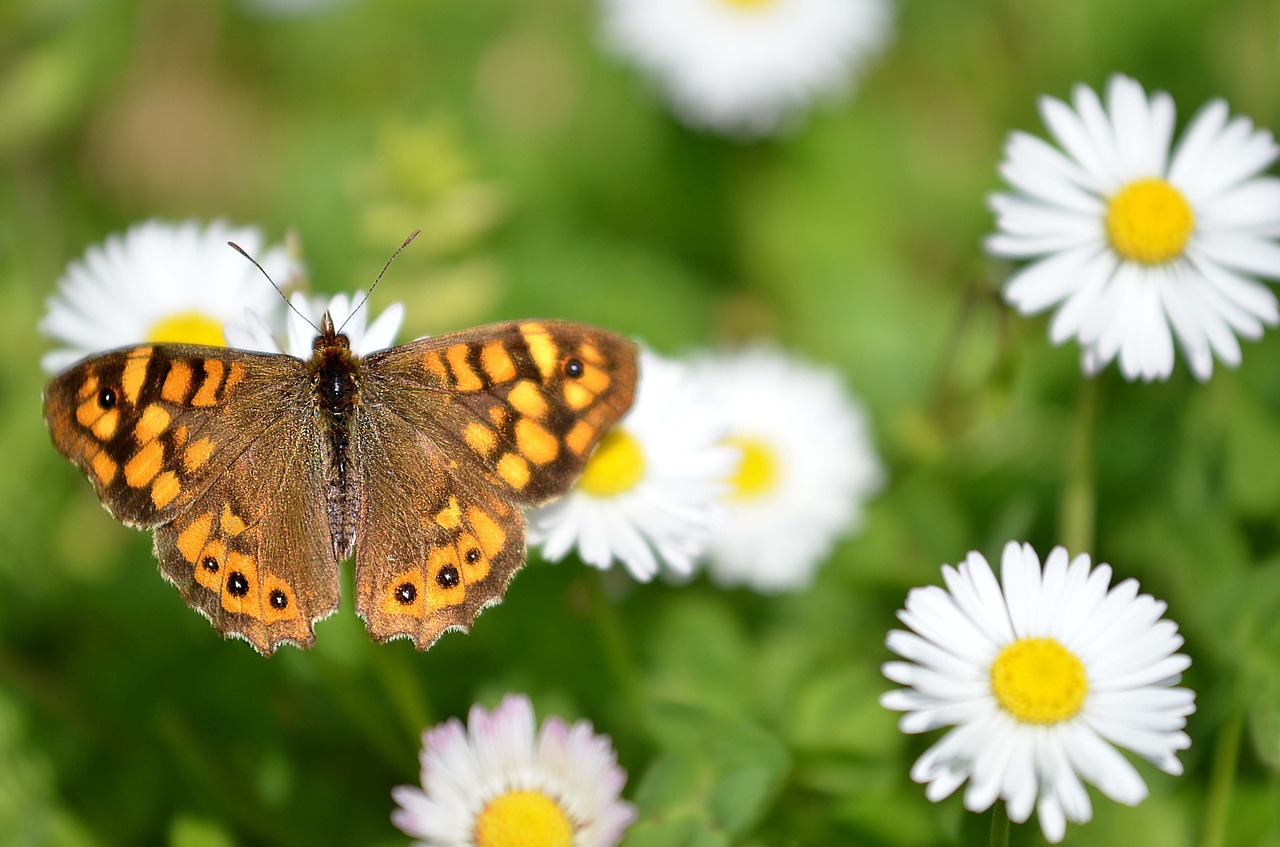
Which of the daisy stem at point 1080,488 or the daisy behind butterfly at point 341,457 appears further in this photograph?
the daisy stem at point 1080,488

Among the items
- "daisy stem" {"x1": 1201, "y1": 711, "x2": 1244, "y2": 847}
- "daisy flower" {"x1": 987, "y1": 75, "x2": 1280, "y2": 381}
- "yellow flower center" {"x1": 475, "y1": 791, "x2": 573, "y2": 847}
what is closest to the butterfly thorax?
"yellow flower center" {"x1": 475, "y1": 791, "x2": 573, "y2": 847}

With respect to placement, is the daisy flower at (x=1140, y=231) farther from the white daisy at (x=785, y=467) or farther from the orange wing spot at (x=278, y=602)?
the orange wing spot at (x=278, y=602)

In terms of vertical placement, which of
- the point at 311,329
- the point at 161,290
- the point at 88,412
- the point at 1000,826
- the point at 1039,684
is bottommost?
the point at 1000,826

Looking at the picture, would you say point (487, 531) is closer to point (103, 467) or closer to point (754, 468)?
point (103, 467)

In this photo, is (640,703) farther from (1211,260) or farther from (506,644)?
(1211,260)

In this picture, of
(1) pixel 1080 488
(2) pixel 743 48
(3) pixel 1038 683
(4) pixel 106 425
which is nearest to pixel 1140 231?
(1) pixel 1080 488

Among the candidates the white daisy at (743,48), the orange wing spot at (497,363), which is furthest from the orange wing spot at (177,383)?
the white daisy at (743,48)
